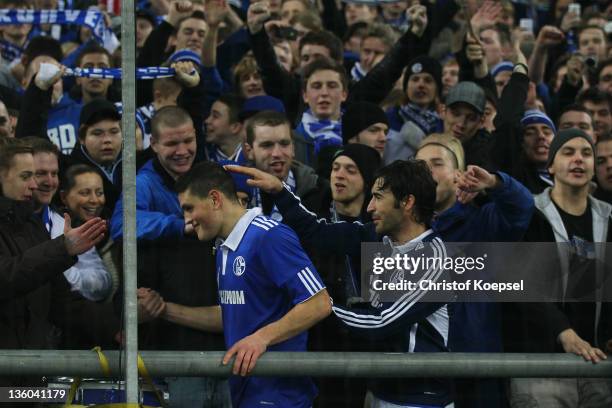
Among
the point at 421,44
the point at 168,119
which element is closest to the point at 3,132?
the point at 168,119

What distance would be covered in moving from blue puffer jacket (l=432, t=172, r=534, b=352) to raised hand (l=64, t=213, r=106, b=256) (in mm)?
1468

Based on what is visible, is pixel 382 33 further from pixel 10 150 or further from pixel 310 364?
pixel 310 364

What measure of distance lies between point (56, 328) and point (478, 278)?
172 cm

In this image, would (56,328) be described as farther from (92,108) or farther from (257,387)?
(92,108)

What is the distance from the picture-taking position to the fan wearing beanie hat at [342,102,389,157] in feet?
21.6

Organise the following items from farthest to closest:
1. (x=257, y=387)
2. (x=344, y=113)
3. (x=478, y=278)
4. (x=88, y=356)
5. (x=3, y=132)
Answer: (x=344, y=113) → (x=3, y=132) → (x=478, y=278) → (x=257, y=387) → (x=88, y=356)

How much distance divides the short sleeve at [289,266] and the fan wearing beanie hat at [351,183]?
1.14 m

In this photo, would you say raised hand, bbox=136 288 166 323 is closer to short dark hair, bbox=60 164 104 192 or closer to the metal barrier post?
short dark hair, bbox=60 164 104 192

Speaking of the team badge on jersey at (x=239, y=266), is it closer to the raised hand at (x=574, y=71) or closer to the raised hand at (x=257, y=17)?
the raised hand at (x=257, y=17)

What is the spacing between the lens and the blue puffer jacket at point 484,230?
4.96 m

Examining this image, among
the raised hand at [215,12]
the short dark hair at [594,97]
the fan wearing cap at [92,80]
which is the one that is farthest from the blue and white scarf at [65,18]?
the short dark hair at [594,97]

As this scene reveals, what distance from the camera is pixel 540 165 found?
644 centimetres

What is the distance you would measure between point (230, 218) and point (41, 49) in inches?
136

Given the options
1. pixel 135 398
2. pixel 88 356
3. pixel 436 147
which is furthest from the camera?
pixel 436 147
